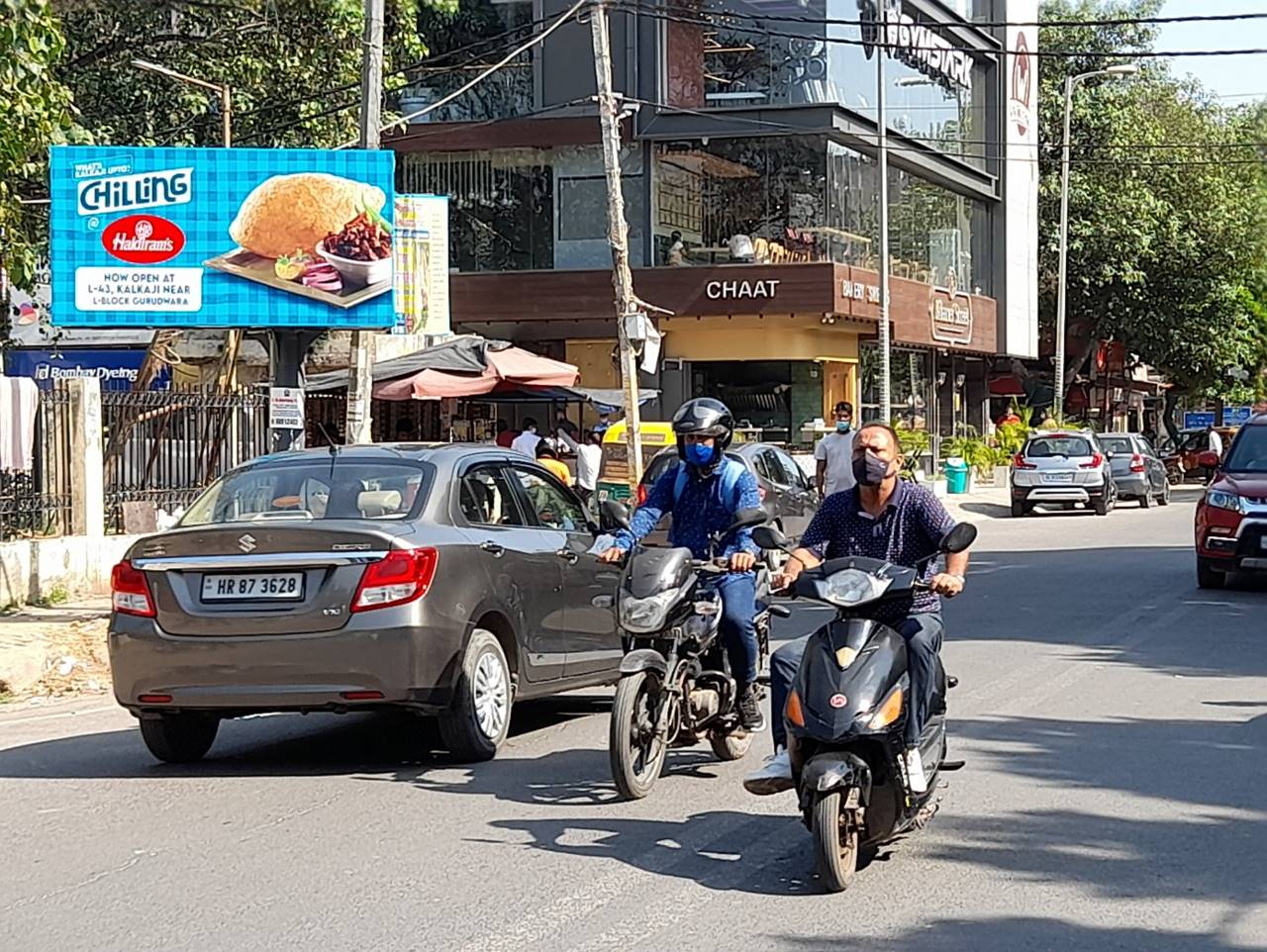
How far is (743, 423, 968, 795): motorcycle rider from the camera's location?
6.62 metres

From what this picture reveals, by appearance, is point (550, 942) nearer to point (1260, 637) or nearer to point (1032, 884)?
point (1032, 884)

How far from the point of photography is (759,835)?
7.25 m

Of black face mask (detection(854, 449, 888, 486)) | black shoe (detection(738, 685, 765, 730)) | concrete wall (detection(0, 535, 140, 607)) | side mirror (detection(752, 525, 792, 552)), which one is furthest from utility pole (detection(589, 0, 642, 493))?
black face mask (detection(854, 449, 888, 486))

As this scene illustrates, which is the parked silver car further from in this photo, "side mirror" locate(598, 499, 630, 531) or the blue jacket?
"side mirror" locate(598, 499, 630, 531)

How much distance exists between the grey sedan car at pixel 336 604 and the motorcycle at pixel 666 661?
916 mm

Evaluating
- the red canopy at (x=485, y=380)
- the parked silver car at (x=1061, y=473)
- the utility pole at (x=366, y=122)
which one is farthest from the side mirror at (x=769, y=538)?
the parked silver car at (x=1061, y=473)

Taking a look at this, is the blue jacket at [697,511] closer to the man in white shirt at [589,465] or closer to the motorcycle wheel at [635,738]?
the motorcycle wheel at [635,738]

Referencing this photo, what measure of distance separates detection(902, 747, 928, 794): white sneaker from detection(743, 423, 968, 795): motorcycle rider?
29 mm

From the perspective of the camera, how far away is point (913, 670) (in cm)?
663

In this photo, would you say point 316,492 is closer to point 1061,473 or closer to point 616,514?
point 616,514

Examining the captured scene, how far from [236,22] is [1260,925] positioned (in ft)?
75.0

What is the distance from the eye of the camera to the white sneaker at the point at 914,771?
21.1 feet

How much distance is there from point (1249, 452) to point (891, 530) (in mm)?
11818

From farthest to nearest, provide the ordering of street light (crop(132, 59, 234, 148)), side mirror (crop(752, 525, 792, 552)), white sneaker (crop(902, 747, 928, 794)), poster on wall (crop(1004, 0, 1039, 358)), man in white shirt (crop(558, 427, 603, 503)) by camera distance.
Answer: poster on wall (crop(1004, 0, 1039, 358)), man in white shirt (crop(558, 427, 603, 503)), street light (crop(132, 59, 234, 148)), side mirror (crop(752, 525, 792, 552)), white sneaker (crop(902, 747, 928, 794))
